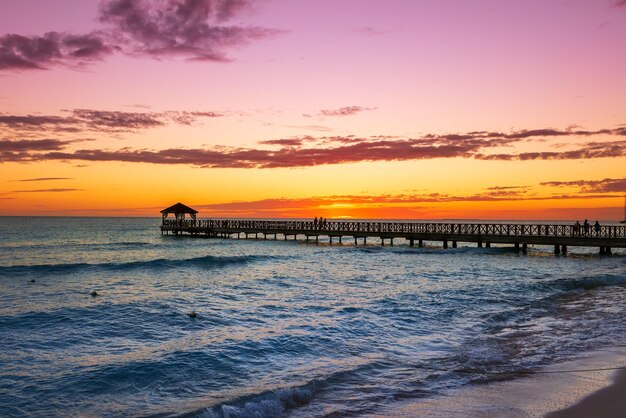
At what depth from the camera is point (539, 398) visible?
888 centimetres

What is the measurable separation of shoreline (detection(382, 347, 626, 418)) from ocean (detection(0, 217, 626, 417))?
428mm

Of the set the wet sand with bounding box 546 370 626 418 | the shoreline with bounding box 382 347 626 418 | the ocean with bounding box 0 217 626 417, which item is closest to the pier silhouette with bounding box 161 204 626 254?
the ocean with bounding box 0 217 626 417

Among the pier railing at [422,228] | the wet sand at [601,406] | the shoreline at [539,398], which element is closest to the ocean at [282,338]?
the shoreline at [539,398]

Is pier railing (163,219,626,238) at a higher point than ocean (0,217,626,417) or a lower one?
higher

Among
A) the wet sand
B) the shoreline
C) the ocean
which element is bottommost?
the ocean

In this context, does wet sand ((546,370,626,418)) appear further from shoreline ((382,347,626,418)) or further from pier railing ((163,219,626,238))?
pier railing ((163,219,626,238))

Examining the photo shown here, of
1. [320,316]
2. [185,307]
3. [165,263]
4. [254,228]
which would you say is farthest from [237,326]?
[254,228]

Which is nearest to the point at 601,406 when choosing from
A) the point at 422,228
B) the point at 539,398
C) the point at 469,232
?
the point at 539,398

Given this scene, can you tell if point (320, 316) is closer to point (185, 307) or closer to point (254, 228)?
point (185, 307)

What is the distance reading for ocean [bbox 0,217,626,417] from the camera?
9773mm

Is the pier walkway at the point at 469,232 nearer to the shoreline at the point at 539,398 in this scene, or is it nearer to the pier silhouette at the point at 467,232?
the pier silhouette at the point at 467,232

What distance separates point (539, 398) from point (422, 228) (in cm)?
4960

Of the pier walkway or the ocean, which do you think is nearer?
→ the ocean

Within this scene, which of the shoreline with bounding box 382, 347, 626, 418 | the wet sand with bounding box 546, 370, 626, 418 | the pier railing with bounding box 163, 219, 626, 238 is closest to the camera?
Result: the wet sand with bounding box 546, 370, 626, 418
